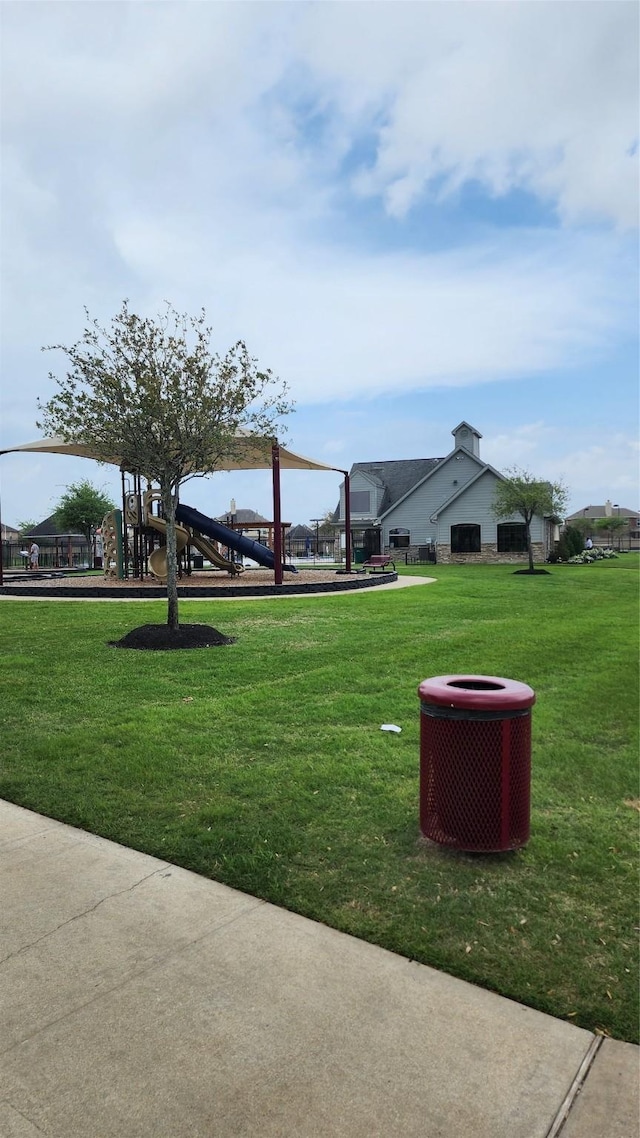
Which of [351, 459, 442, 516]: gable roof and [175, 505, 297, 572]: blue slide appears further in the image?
[351, 459, 442, 516]: gable roof

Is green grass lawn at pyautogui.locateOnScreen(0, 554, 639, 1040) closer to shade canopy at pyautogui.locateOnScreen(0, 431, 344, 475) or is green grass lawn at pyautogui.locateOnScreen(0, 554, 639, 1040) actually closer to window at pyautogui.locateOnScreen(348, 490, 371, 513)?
shade canopy at pyautogui.locateOnScreen(0, 431, 344, 475)

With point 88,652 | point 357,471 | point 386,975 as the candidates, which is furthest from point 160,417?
point 357,471

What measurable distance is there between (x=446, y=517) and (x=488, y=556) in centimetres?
342

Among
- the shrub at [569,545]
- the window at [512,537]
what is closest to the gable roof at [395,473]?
the window at [512,537]

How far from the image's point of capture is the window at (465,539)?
43.1 meters

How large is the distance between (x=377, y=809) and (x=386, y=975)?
170cm

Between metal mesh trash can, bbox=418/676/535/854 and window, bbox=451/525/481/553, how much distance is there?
130 feet

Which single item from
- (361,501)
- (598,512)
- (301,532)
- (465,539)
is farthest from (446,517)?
(598,512)

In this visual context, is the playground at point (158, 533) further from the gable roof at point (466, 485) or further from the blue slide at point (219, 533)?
the gable roof at point (466, 485)

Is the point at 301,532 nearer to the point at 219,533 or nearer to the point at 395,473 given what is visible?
the point at 395,473

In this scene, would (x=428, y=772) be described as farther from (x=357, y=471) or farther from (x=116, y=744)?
(x=357, y=471)

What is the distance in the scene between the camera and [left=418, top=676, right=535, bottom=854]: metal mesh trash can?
400 centimetres

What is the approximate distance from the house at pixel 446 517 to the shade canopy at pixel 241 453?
19.7m

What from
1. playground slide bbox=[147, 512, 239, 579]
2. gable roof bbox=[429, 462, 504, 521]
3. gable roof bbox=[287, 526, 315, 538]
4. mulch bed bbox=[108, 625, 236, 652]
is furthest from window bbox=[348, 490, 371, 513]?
mulch bed bbox=[108, 625, 236, 652]
